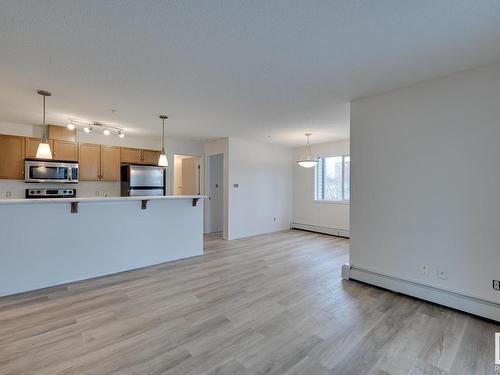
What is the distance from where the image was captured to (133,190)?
5367 mm

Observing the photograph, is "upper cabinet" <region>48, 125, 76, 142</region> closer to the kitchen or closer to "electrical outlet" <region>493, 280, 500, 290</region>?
the kitchen

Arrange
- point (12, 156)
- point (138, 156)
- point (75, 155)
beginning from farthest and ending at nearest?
1. point (138, 156)
2. point (75, 155)
3. point (12, 156)

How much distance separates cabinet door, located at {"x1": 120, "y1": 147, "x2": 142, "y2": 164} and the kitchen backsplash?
63 cm

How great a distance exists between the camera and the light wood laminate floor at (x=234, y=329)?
1.77 metres

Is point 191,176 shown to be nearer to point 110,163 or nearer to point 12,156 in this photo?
point 110,163

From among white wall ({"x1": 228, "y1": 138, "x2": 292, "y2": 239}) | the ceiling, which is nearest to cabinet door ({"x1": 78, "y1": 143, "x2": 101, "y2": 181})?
the ceiling

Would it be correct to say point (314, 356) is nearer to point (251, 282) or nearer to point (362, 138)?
point (251, 282)

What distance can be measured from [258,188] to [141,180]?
281 cm

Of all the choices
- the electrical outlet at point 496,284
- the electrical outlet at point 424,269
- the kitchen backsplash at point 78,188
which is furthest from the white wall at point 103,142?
the electrical outlet at point 496,284

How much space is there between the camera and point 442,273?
2627mm

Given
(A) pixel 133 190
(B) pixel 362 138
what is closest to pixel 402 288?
(B) pixel 362 138

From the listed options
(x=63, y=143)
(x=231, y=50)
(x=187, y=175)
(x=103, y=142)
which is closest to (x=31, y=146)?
(x=63, y=143)

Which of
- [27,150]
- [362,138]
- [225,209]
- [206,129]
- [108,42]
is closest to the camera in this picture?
[108,42]

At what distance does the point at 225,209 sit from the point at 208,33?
429 centimetres
